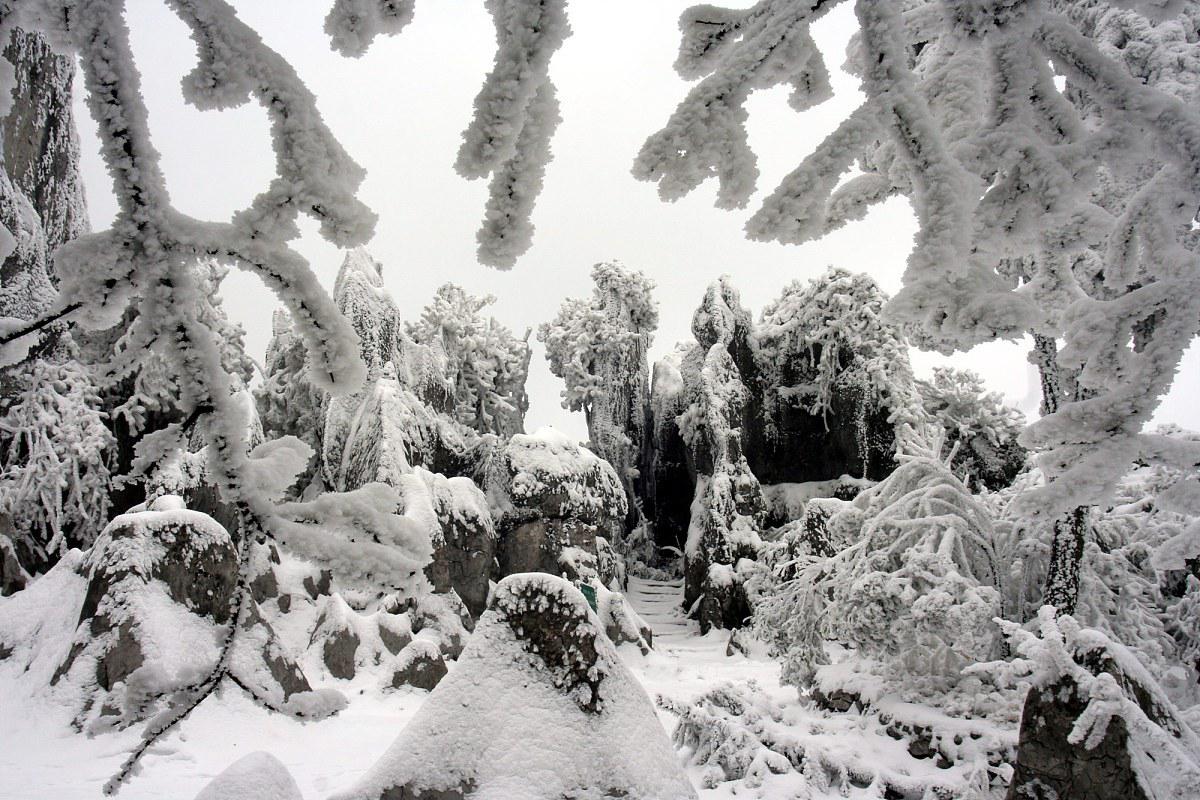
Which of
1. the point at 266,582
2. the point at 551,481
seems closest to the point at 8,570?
the point at 266,582

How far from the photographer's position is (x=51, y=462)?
37.9 feet

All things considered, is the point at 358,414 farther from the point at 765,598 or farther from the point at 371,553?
the point at 371,553

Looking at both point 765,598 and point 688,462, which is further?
point 688,462

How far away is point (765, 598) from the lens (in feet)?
28.9

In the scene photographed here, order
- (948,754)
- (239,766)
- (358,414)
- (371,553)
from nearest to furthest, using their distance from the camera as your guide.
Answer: (371,553)
(239,766)
(948,754)
(358,414)

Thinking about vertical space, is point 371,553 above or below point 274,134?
below

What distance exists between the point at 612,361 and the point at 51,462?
13863 mm

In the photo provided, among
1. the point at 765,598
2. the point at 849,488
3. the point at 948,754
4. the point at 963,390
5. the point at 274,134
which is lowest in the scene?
the point at 948,754

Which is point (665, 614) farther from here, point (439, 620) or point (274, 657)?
point (274, 657)

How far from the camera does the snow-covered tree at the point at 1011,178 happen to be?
1122mm

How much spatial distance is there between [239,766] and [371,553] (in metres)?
3.00

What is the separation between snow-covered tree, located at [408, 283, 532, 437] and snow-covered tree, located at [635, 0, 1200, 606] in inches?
694

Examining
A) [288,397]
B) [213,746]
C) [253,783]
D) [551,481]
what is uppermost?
[288,397]

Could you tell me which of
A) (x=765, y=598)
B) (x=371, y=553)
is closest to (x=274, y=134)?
(x=371, y=553)
